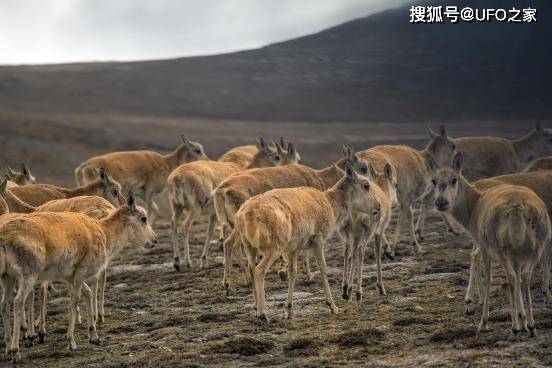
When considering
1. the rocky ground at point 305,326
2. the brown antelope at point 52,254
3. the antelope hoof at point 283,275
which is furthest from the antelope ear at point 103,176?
the antelope hoof at point 283,275

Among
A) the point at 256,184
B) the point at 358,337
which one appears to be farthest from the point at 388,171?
the point at 358,337

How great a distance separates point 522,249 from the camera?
483 inches

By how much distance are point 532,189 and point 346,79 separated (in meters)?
83.7

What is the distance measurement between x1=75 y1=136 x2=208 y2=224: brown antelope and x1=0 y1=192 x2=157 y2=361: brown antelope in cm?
952

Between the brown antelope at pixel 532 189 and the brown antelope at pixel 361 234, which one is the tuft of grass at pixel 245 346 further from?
the brown antelope at pixel 532 189

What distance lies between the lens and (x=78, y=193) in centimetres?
1945

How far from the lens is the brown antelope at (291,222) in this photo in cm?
1389

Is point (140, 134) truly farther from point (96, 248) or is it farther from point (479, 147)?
point (96, 248)

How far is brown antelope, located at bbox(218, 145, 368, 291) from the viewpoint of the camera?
701 inches

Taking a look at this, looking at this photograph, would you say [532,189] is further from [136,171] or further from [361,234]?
[136,171]

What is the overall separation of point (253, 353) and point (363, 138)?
197ft

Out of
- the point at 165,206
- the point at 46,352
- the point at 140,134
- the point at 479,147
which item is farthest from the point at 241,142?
the point at 46,352

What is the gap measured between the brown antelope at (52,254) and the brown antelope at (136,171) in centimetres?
952

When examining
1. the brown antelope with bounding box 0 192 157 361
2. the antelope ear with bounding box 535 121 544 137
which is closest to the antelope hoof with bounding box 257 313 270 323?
the brown antelope with bounding box 0 192 157 361
